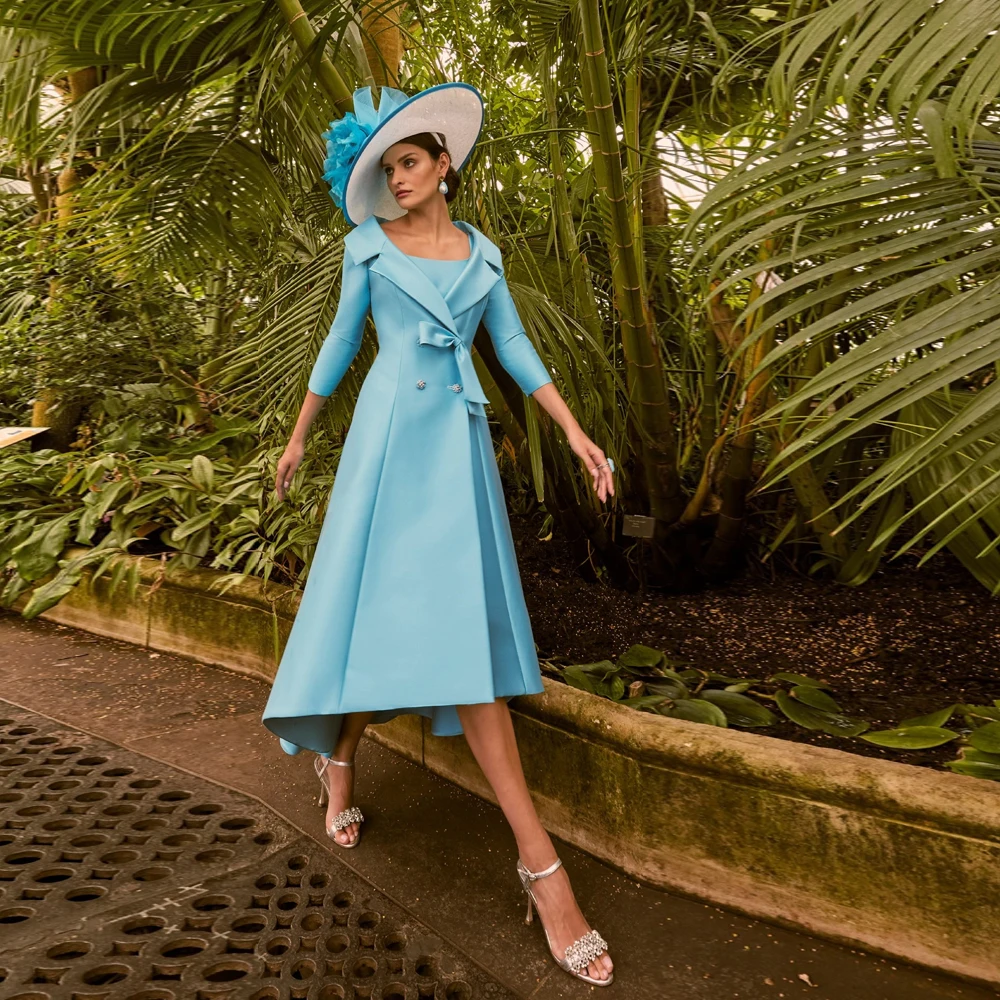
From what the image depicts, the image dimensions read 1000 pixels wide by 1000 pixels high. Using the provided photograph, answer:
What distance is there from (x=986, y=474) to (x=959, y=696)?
523 mm

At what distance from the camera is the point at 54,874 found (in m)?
1.70

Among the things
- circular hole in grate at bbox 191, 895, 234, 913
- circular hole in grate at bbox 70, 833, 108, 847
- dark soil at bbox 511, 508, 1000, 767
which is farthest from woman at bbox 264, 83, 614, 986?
dark soil at bbox 511, 508, 1000, 767

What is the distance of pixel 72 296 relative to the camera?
12.5ft

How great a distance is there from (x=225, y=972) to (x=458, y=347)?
1.20 m

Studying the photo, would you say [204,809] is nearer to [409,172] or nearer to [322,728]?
[322,728]

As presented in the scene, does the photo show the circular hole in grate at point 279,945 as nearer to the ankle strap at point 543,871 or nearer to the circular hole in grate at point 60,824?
the ankle strap at point 543,871

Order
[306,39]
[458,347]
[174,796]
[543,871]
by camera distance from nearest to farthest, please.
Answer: [543,871]
[458,347]
[306,39]
[174,796]

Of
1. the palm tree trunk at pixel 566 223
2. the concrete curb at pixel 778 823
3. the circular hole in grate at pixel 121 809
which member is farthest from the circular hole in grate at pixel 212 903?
the palm tree trunk at pixel 566 223

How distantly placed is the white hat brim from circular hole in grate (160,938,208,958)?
4.48 feet

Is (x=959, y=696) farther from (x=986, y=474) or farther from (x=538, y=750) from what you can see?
(x=538, y=750)

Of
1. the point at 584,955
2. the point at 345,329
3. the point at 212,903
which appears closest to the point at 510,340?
the point at 345,329

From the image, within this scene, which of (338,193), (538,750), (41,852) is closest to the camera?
(338,193)

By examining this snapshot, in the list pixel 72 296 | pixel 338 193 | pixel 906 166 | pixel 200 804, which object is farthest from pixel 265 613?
pixel 906 166

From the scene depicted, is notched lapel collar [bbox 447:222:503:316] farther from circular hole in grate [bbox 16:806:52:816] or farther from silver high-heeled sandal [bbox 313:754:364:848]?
circular hole in grate [bbox 16:806:52:816]
